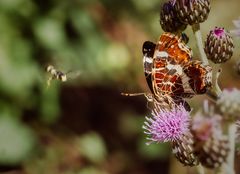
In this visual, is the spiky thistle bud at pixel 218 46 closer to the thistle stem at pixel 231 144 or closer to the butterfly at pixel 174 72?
the butterfly at pixel 174 72

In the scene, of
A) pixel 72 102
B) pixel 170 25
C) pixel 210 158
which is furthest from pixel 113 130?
pixel 210 158

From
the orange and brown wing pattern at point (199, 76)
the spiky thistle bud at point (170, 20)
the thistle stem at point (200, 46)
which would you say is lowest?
the orange and brown wing pattern at point (199, 76)

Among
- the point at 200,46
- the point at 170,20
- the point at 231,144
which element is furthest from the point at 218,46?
the point at 231,144

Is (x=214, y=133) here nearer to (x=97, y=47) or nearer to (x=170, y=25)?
(x=170, y=25)

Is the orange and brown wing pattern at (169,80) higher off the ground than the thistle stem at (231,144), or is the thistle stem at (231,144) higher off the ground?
the orange and brown wing pattern at (169,80)

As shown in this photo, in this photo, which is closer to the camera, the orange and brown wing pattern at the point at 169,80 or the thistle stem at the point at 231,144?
the thistle stem at the point at 231,144

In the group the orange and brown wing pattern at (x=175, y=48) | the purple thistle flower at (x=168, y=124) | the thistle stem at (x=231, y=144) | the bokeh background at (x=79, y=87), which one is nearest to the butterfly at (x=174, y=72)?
the orange and brown wing pattern at (x=175, y=48)
